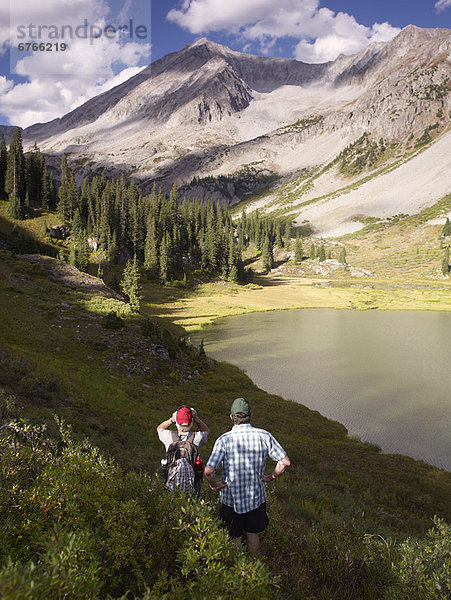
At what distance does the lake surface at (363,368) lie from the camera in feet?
68.1

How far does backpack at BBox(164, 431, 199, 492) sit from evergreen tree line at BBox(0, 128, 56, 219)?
81132 millimetres

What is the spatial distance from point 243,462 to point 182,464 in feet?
3.60

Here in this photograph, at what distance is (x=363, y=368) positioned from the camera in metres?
32.9

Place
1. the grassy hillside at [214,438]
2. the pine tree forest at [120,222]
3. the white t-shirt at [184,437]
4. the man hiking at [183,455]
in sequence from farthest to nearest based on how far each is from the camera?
the pine tree forest at [120,222]
the white t-shirt at [184,437]
the man hiking at [183,455]
the grassy hillside at [214,438]

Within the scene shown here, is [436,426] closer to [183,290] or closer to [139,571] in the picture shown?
[139,571]

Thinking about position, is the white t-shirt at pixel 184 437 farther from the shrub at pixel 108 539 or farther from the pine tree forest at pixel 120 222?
the pine tree forest at pixel 120 222

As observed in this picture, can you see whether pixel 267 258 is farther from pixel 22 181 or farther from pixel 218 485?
pixel 218 485

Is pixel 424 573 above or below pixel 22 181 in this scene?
below

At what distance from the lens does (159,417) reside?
17.1 metres

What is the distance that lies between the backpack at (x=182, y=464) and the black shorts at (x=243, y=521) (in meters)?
0.71

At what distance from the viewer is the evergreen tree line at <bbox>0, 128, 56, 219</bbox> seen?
74000 millimetres

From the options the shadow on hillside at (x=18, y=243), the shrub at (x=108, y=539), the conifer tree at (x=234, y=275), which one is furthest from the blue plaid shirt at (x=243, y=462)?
the conifer tree at (x=234, y=275)

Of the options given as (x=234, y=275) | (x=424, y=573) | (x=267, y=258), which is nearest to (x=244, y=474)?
(x=424, y=573)

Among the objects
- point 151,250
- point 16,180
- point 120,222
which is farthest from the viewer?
point 120,222
